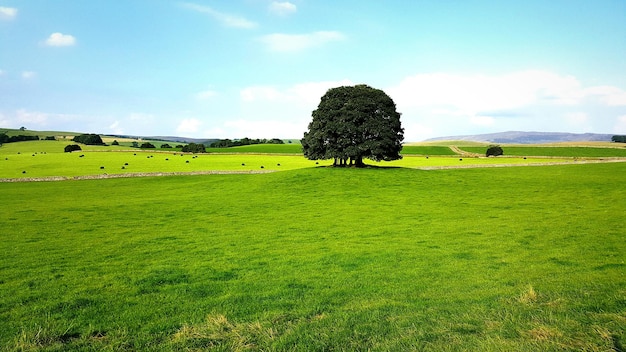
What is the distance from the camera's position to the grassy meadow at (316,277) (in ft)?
26.2

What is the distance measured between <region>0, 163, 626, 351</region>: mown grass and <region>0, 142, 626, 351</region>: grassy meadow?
62 mm

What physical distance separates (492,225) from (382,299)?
1554cm

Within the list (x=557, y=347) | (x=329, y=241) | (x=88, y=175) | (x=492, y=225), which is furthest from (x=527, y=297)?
(x=88, y=175)

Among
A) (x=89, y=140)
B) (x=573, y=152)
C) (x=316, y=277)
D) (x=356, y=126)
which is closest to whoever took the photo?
(x=316, y=277)

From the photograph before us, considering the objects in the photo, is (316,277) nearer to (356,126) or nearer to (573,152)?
(356,126)

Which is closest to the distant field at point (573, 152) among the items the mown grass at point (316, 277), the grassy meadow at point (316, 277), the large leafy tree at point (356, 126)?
the large leafy tree at point (356, 126)

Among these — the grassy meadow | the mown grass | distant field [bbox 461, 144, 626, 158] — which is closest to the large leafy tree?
the grassy meadow

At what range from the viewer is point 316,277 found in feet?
43.1

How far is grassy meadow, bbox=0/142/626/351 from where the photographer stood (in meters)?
8.00

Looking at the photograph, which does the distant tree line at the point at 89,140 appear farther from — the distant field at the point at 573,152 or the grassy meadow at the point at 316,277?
the distant field at the point at 573,152

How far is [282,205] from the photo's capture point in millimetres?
35125

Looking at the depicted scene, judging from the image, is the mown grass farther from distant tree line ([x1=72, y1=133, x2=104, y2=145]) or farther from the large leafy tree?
distant tree line ([x1=72, y1=133, x2=104, y2=145])

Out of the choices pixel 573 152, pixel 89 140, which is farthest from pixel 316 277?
pixel 89 140

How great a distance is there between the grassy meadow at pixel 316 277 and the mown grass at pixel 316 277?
62 mm
